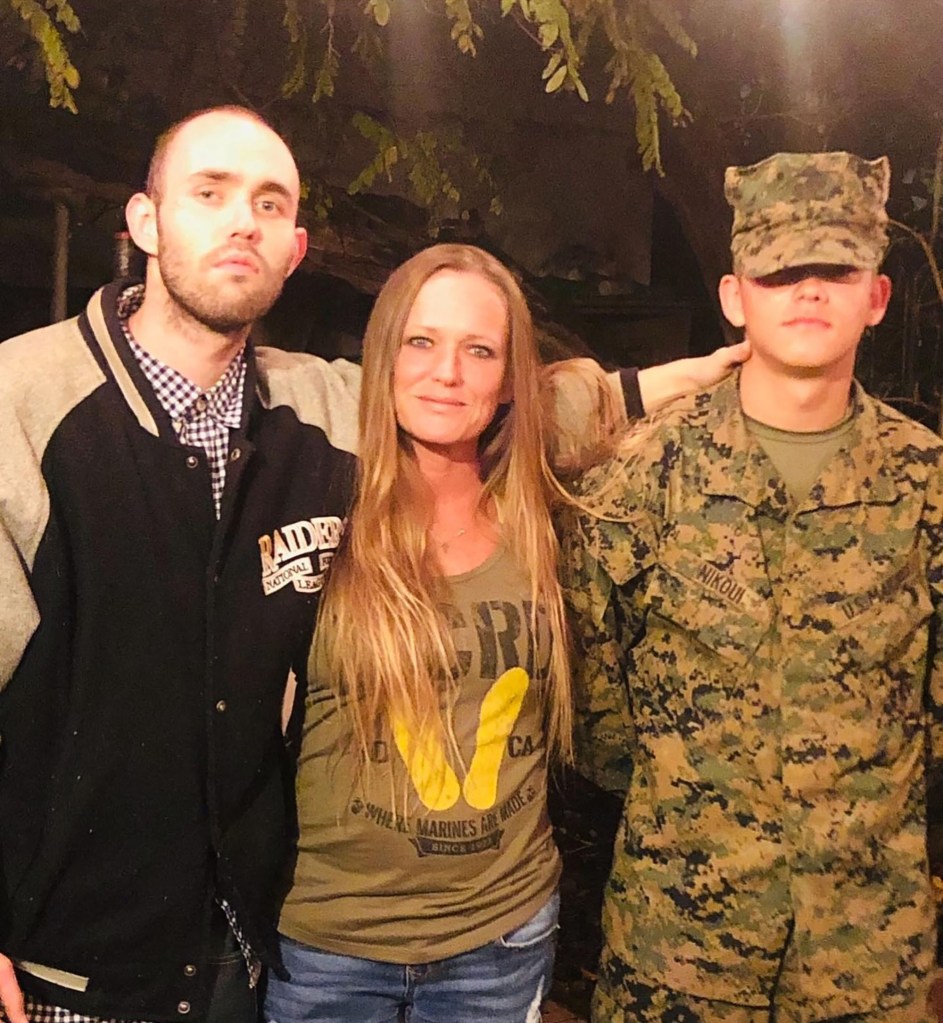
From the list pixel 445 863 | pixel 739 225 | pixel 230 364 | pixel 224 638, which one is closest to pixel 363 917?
pixel 445 863

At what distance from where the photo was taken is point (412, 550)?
1.45 metres

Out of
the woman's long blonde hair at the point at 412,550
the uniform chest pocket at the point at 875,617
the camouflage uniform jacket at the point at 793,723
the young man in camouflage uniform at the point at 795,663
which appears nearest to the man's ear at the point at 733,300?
the young man in camouflage uniform at the point at 795,663

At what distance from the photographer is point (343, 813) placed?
1399mm

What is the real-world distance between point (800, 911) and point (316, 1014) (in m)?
0.69

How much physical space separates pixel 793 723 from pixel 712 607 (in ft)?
0.64

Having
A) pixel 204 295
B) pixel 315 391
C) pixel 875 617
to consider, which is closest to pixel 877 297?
pixel 875 617

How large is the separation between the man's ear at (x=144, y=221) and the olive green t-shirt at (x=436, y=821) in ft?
2.05

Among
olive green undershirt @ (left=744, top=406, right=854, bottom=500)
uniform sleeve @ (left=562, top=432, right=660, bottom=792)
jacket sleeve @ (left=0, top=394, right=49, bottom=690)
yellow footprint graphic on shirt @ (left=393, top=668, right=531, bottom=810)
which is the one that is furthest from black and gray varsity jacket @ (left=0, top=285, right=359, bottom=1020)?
olive green undershirt @ (left=744, top=406, right=854, bottom=500)

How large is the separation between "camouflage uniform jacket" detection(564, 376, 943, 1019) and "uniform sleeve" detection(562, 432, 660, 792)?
0.04 metres

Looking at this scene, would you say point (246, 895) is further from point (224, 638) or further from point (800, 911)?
point (800, 911)

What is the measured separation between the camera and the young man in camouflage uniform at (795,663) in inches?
55.8

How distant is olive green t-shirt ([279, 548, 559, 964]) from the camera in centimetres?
138

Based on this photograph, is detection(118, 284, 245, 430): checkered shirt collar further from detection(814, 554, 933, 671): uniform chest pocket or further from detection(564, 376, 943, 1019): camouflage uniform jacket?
detection(814, 554, 933, 671): uniform chest pocket

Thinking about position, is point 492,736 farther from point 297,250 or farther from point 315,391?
point 297,250
